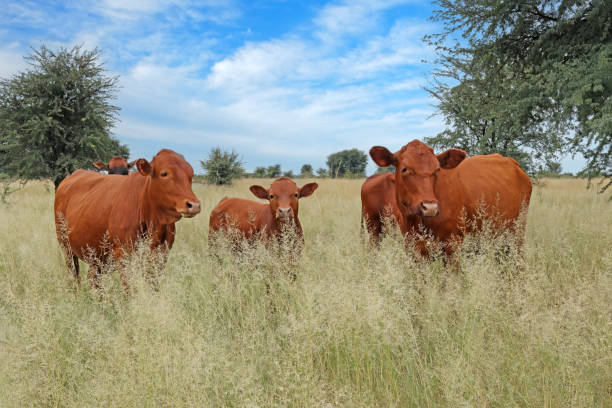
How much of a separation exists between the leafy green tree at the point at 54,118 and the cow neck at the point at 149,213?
38.0 feet

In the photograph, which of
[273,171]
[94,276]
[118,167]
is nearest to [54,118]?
[118,167]

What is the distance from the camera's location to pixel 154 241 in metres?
3.81

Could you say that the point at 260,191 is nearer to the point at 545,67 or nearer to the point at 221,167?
the point at 545,67

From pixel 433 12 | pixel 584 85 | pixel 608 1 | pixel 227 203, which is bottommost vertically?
pixel 227 203

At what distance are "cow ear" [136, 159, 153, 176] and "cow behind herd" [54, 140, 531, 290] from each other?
0.01 meters

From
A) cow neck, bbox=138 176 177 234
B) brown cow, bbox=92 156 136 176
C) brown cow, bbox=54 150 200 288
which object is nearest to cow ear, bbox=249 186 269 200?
brown cow, bbox=54 150 200 288

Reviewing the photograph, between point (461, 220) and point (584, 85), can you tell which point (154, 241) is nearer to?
point (461, 220)

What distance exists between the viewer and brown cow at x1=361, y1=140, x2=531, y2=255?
3.81 metres

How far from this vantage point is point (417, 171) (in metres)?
3.82

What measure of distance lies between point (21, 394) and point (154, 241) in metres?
1.76

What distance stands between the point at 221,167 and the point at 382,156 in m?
19.9

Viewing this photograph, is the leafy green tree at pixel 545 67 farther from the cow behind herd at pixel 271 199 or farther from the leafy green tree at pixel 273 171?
the leafy green tree at pixel 273 171

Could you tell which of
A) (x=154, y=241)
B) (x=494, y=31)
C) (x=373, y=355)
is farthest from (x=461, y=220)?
(x=494, y=31)

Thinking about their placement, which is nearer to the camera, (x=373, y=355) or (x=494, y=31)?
(x=373, y=355)
